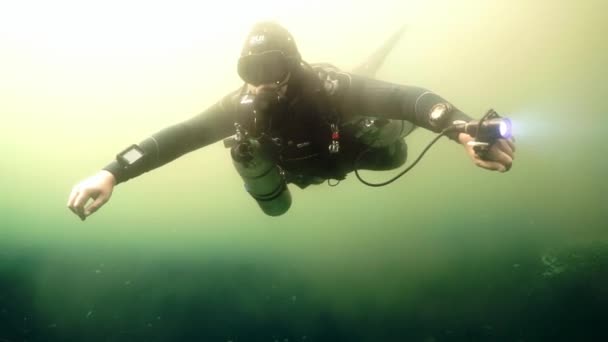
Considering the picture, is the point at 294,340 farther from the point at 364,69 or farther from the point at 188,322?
the point at 364,69

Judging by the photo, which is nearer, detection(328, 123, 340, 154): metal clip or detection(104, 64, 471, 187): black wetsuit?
detection(104, 64, 471, 187): black wetsuit

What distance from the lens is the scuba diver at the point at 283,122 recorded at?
10.2ft

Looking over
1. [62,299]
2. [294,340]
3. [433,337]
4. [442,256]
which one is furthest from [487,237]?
[62,299]

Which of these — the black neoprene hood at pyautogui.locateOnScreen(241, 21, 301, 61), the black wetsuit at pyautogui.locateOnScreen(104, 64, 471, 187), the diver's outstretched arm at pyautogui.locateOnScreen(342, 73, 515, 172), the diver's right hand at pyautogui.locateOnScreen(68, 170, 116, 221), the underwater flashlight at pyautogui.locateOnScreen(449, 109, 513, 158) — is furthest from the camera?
the black neoprene hood at pyautogui.locateOnScreen(241, 21, 301, 61)

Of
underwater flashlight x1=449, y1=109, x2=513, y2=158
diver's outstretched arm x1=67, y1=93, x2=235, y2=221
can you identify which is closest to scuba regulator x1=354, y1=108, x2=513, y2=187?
underwater flashlight x1=449, y1=109, x2=513, y2=158

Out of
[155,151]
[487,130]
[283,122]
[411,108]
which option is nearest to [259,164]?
[283,122]

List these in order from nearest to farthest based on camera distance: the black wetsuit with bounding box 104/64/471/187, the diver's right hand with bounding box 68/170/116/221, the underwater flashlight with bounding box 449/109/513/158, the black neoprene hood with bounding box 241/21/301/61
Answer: the underwater flashlight with bounding box 449/109/513/158, the diver's right hand with bounding box 68/170/116/221, the black wetsuit with bounding box 104/64/471/187, the black neoprene hood with bounding box 241/21/301/61

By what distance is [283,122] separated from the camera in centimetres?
384

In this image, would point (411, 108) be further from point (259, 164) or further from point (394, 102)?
point (259, 164)

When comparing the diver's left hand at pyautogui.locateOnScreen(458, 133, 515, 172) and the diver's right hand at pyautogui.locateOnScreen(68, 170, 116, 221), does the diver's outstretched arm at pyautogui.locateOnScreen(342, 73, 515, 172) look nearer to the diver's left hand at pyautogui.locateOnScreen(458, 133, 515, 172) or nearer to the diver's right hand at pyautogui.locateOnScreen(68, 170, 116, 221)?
the diver's left hand at pyautogui.locateOnScreen(458, 133, 515, 172)

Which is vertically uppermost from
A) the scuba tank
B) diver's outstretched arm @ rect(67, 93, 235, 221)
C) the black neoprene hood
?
the black neoprene hood

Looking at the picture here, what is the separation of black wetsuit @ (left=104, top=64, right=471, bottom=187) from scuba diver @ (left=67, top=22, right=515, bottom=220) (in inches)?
0.4

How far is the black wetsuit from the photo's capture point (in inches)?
132

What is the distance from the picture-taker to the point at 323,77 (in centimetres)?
391
